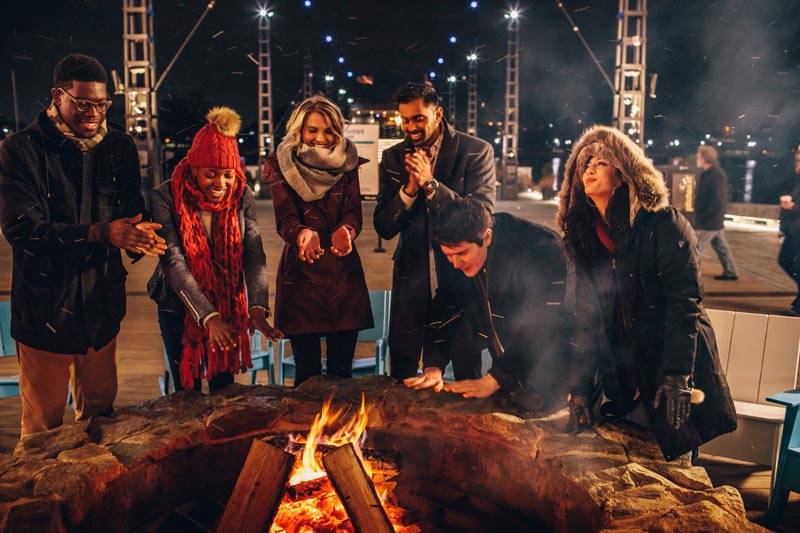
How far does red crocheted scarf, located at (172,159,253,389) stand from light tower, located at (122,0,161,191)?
439 inches

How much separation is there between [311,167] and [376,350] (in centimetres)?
163

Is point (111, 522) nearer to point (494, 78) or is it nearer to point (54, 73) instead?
point (54, 73)

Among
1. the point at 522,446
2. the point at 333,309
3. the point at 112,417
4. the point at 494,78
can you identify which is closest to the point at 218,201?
the point at 333,309

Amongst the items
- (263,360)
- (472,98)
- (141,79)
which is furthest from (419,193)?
(472,98)

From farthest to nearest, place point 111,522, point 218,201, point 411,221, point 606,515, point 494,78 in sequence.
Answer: point 494,78
point 411,221
point 218,201
point 111,522
point 606,515

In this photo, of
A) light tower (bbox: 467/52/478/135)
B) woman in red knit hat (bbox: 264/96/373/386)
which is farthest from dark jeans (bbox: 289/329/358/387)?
light tower (bbox: 467/52/478/135)

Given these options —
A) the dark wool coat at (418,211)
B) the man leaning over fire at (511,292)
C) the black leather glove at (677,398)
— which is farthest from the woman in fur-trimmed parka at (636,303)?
the dark wool coat at (418,211)

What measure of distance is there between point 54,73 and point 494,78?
67.5 m

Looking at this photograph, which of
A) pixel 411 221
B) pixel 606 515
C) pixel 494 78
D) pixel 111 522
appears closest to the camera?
pixel 606 515

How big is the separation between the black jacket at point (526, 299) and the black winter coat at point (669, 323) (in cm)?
28

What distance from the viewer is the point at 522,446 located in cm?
277

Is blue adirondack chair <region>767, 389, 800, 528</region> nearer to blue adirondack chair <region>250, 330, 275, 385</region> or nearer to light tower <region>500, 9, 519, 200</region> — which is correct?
blue adirondack chair <region>250, 330, 275, 385</region>

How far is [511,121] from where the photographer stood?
28359mm

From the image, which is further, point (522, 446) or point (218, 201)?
point (218, 201)
